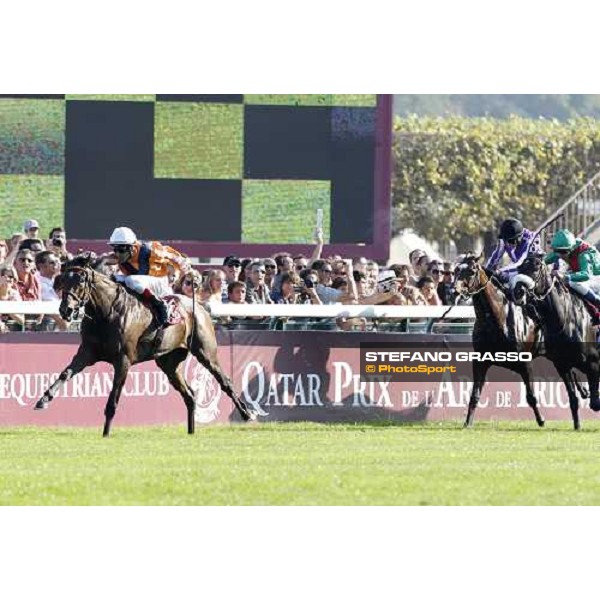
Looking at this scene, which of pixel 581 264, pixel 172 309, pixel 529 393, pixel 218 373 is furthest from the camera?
pixel 581 264

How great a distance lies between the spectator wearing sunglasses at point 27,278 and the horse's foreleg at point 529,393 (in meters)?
4.75

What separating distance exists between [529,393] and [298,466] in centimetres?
493

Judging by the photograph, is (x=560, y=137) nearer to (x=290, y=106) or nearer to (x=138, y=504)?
(x=290, y=106)

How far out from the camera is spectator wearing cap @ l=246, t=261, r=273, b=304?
17.7 meters

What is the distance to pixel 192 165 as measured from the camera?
66.0 feet

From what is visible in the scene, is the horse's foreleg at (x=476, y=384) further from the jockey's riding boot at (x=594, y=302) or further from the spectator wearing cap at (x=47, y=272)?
the spectator wearing cap at (x=47, y=272)

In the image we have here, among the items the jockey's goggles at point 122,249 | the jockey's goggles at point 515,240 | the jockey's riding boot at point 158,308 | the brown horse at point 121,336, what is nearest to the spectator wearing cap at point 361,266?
the jockey's goggles at point 515,240

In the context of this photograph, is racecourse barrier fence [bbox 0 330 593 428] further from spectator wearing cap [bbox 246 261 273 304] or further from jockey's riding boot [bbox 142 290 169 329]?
jockey's riding boot [bbox 142 290 169 329]

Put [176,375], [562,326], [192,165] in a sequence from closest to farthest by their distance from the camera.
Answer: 1. [176,375]
2. [562,326]
3. [192,165]

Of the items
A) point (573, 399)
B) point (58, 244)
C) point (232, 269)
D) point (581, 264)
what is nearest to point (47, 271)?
point (58, 244)

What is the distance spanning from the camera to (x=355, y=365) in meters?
17.5

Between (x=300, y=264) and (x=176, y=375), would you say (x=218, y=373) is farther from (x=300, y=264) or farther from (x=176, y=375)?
(x=300, y=264)

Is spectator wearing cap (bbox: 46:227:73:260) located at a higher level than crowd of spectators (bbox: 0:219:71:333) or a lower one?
higher

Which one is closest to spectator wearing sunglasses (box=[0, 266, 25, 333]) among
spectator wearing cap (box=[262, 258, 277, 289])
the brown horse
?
the brown horse
